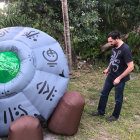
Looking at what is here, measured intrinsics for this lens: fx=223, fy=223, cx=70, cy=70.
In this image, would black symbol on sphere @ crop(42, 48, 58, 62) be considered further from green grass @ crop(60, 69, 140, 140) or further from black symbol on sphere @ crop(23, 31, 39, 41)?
green grass @ crop(60, 69, 140, 140)

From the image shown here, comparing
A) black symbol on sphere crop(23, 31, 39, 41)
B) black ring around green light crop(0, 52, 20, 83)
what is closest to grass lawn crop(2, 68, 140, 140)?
black ring around green light crop(0, 52, 20, 83)

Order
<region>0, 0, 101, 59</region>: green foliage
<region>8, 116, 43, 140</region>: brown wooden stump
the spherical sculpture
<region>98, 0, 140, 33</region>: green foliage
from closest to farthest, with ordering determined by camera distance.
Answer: <region>8, 116, 43, 140</region>: brown wooden stump < the spherical sculpture < <region>0, 0, 101, 59</region>: green foliage < <region>98, 0, 140, 33</region>: green foliage

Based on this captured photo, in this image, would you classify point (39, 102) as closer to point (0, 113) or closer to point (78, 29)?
point (0, 113)

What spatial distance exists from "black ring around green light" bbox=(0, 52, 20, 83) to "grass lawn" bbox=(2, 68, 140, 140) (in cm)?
111

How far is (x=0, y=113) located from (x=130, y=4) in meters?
6.08

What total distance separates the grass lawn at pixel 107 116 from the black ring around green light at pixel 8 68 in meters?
1.11

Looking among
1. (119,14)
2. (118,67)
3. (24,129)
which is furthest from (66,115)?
(119,14)

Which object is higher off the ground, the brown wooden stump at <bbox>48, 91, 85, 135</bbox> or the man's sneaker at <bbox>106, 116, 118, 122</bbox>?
the brown wooden stump at <bbox>48, 91, 85, 135</bbox>

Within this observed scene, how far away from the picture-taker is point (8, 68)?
2947 mm

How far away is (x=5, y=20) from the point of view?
6.04m

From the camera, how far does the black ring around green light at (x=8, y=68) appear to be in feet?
9.65

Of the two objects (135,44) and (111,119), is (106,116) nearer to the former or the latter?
(111,119)

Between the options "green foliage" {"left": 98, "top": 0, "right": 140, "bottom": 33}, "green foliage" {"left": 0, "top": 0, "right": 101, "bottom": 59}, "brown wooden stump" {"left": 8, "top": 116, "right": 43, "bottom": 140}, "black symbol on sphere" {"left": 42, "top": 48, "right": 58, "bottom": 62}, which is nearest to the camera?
"brown wooden stump" {"left": 8, "top": 116, "right": 43, "bottom": 140}

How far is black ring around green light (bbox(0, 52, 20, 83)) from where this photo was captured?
2940 millimetres
